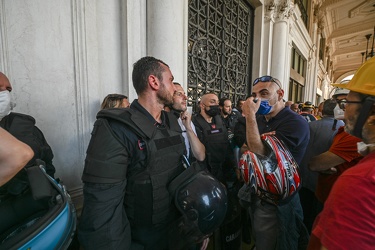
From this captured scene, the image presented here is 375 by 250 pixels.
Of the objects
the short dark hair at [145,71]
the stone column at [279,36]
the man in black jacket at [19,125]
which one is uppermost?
the stone column at [279,36]

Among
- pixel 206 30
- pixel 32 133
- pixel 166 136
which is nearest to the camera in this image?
pixel 166 136

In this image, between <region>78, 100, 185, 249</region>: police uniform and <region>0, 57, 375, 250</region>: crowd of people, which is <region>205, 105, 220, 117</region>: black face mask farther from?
<region>78, 100, 185, 249</region>: police uniform

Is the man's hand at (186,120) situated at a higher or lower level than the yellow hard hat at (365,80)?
lower

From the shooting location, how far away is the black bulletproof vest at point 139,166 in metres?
0.91

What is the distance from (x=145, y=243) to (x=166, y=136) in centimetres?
69

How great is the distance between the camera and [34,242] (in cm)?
68

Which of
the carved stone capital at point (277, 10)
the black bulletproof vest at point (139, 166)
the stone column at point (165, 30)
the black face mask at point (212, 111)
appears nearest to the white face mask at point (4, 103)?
the black bulletproof vest at point (139, 166)

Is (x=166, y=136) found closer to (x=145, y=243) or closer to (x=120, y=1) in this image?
(x=145, y=243)

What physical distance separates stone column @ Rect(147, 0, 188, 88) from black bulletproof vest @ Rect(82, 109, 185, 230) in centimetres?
178

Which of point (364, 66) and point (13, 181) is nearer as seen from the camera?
point (364, 66)

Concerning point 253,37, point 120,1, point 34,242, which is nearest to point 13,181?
point 34,242

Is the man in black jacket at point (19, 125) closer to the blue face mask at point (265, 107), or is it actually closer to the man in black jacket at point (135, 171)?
the man in black jacket at point (135, 171)

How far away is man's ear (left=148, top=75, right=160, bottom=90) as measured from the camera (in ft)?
3.82

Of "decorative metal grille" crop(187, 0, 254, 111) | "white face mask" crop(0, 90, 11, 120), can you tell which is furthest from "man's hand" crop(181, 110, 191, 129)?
"decorative metal grille" crop(187, 0, 254, 111)
